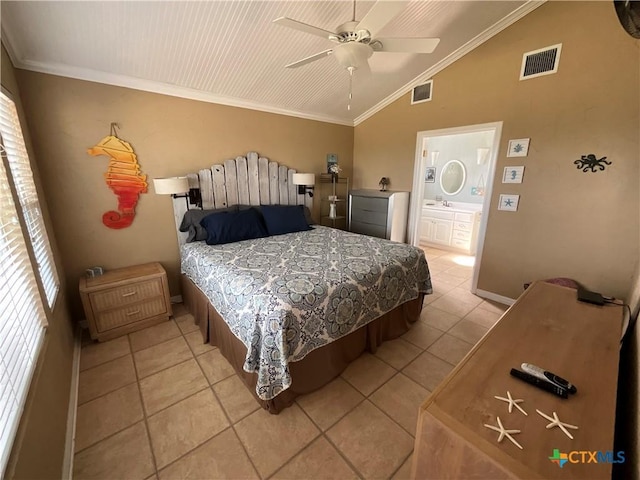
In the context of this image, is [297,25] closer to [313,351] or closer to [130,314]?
[313,351]

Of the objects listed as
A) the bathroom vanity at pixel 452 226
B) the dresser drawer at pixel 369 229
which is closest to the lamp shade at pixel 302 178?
the dresser drawer at pixel 369 229

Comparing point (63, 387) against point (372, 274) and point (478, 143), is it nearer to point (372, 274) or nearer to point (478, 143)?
point (372, 274)

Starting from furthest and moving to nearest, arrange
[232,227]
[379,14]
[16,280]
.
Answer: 1. [232,227]
2. [379,14]
3. [16,280]

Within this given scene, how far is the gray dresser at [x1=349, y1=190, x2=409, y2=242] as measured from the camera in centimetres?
378

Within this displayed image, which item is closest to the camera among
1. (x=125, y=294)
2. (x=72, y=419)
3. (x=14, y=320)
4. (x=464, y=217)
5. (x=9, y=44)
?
(x=14, y=320)

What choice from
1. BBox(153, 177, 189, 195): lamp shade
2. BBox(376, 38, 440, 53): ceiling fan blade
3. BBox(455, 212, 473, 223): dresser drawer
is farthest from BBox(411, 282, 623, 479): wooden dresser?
BBox(455, 212, 473, 223): dresser drawer

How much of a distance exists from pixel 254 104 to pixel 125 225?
6.55ft

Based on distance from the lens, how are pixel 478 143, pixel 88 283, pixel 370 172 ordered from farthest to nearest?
pixel 478 143 → pixel 370 172 → pixel 88 283

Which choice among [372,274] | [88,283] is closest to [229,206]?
[88,283]

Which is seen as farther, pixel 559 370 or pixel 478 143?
pixel 478 143

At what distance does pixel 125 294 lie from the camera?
2.32m

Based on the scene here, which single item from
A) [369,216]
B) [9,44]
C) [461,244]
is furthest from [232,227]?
[461,244]

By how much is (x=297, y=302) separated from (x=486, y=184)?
265 centimetres

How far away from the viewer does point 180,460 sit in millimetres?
1369
